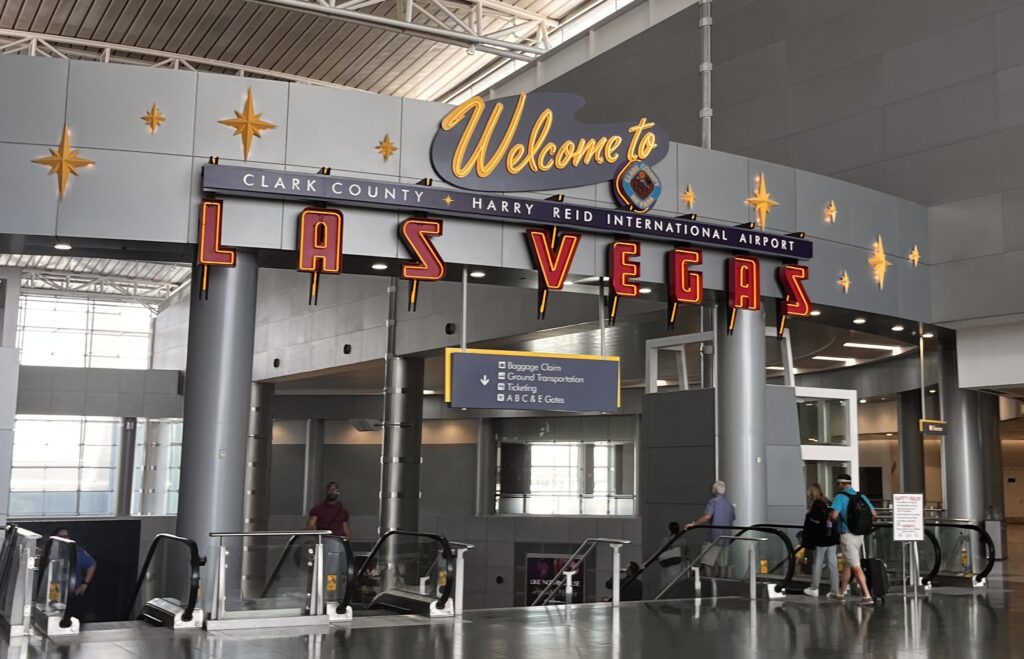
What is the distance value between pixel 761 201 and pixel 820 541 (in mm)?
5230

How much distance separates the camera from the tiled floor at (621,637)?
9.27 meters

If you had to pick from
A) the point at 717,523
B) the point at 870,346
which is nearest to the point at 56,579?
the point at 717,523

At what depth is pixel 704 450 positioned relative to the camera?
1647 cm

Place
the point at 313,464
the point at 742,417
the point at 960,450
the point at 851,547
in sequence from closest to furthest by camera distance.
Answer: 1. the point at 851,547
2. the point at 742,417
3. the point at 960,450
4. the point at 313,464

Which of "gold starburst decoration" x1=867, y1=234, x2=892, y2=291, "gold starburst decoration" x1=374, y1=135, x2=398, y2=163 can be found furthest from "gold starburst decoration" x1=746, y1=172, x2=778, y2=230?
"gold starburst decoration" x1=374, y1=135, x2=398, y2=163

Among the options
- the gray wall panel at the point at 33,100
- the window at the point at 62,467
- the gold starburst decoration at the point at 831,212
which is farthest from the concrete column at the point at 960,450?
the window at the point at 62,467

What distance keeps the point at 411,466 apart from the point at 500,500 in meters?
12.0

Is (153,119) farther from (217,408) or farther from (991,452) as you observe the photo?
(991,452)

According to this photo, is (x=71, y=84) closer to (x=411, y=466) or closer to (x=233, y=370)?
(x=233, y=370)

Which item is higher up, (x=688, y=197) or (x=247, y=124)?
(x=247, y=124)

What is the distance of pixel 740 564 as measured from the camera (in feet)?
47.1

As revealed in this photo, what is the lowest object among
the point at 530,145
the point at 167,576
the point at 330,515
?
the point at 167,576

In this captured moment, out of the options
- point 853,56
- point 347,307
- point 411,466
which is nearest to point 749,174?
point 853,56

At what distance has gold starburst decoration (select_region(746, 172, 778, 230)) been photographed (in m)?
16.2
